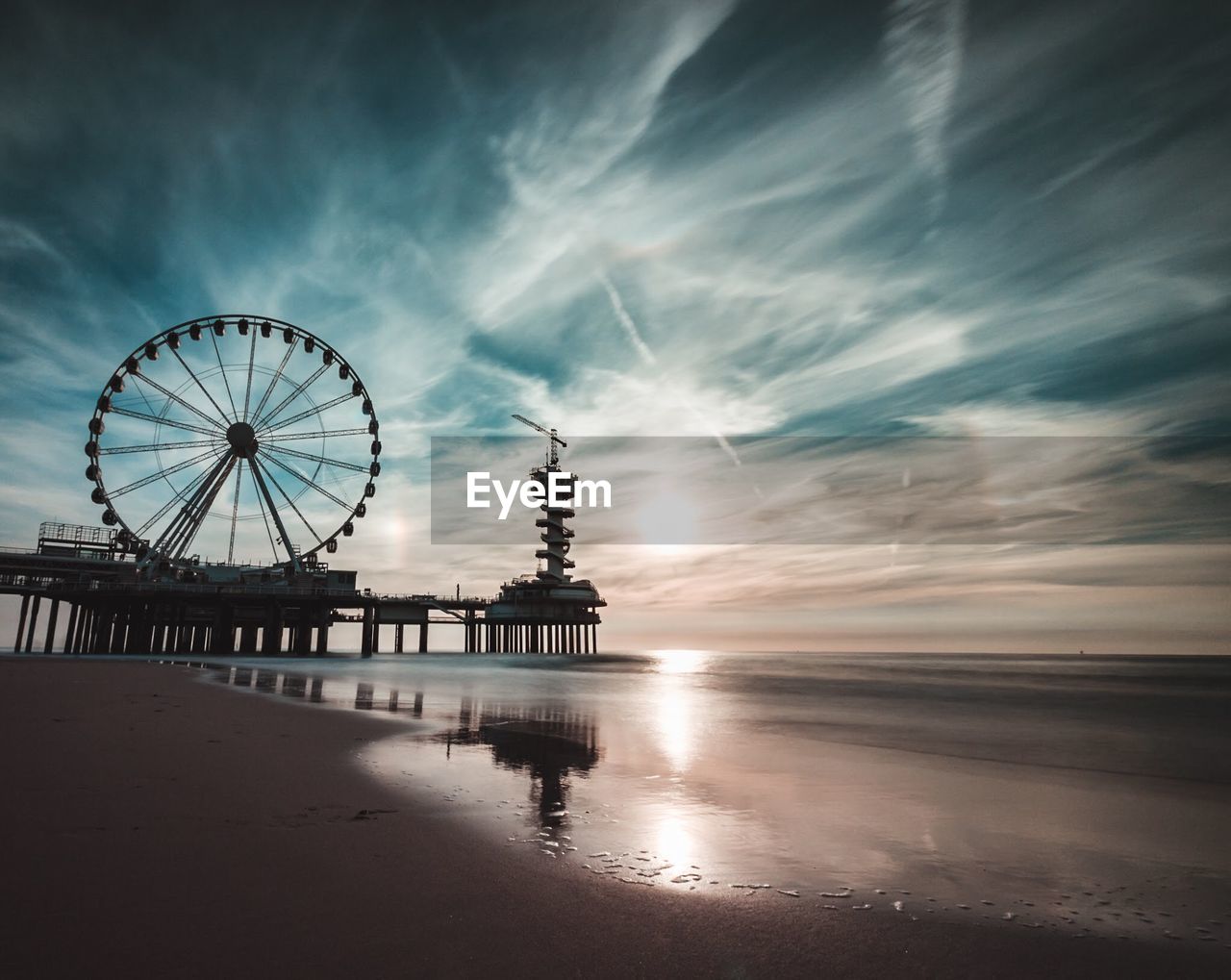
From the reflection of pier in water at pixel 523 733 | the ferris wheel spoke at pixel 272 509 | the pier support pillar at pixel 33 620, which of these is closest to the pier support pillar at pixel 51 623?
the pier support pillar at pixel 33 620

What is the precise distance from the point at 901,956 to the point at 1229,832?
299 inches

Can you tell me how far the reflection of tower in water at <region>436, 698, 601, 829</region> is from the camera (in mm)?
8320

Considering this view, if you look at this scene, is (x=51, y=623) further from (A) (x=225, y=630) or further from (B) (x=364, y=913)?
(B) (x=364, y=913)

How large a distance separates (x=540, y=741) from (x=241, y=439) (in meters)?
49.2

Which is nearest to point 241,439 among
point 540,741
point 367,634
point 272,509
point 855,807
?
point 272,509

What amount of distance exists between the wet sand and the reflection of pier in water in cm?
213

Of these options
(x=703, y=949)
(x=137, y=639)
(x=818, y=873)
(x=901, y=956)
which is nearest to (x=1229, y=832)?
(x=818, y=873)

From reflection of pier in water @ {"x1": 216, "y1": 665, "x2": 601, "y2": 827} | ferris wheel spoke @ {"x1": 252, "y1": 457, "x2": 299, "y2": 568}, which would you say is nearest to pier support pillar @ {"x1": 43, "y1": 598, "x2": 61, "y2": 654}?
ferris wheel spoke @ {"x1": 252, "y1": 457, "x2": 299, "y2": 568}

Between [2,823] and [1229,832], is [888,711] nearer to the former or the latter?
[1229,832]

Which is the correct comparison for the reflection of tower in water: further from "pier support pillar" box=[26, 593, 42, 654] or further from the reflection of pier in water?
"pier support pillar" box=[26, 593, 42, 654]

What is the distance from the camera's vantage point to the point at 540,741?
13.3 meters

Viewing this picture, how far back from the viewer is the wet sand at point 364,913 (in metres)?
3.41

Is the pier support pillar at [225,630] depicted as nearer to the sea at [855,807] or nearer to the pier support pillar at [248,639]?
the pier support pillar at [248,639]

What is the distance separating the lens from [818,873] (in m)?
5.58
